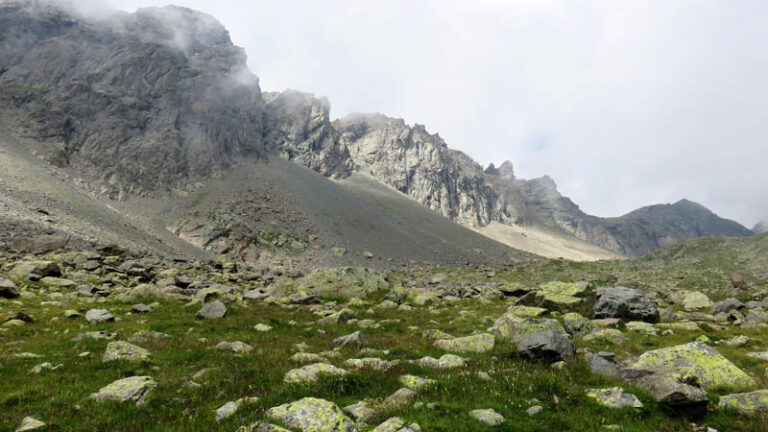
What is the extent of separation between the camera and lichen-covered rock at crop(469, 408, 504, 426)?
7.78 m

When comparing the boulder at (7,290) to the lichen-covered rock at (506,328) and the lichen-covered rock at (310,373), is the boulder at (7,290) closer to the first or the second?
the lichen-covered rock at (310,373)

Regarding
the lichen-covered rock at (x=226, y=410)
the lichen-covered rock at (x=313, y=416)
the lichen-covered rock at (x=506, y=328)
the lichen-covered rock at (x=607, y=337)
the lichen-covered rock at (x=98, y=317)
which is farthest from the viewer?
the lichen-covered rock at (x=98, y=317)

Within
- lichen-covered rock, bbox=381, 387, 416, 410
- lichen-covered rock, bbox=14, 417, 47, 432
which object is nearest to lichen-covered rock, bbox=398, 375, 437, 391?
lichen-covered rock, bbox=381, 387, 416, 410

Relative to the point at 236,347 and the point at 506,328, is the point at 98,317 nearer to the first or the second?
the point at 236,347

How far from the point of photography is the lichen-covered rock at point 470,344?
15.0m

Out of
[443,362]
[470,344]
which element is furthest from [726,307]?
[443,362]

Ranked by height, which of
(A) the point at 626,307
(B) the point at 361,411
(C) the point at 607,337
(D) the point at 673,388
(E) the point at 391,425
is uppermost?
(A) the point at 626,307

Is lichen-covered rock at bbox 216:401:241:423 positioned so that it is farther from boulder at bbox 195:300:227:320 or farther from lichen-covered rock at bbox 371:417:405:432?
boulder at bbox 195:300:227:320

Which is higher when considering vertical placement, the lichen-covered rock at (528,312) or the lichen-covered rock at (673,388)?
the lichen-covered rock at (673,388)

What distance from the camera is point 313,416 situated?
7.62 m

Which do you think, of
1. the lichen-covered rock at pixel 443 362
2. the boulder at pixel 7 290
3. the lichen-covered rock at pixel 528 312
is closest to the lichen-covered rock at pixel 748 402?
the lichen-covered rock at pixel 443 362

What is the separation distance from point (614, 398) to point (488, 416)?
148 inches

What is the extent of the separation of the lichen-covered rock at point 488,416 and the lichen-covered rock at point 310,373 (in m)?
4.69

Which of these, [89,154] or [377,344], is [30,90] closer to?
[89,154]
